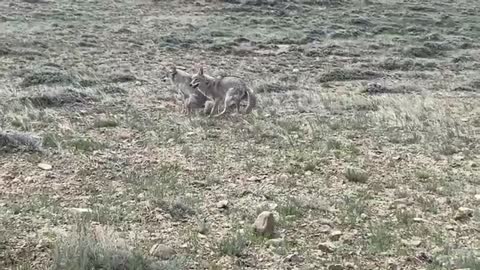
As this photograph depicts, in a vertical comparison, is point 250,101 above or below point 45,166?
below

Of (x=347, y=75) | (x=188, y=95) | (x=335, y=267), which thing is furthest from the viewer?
(x=347, y=75)

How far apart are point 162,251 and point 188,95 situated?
7296 millimetres

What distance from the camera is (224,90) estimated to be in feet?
39.9

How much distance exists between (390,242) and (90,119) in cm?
686

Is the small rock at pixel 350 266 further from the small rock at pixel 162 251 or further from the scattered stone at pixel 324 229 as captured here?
the small rock at pixel 162 251

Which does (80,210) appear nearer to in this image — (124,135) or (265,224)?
(265,224)

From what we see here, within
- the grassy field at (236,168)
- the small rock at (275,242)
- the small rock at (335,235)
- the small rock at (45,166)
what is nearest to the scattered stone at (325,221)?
the grassy field at (236,168)

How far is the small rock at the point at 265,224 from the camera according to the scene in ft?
19.6

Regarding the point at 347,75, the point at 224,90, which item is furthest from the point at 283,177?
the point at 347,75

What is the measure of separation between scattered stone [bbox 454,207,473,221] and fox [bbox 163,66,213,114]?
6.36m

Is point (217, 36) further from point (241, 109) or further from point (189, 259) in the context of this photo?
point (189, 259)

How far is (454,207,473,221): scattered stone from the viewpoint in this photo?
21.8 ft

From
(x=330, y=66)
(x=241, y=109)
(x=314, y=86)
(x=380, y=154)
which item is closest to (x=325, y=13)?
(x=330, y=66)

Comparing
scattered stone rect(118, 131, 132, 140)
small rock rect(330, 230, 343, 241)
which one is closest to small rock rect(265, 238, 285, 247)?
small rock rect(330, 230, 343, 241)
